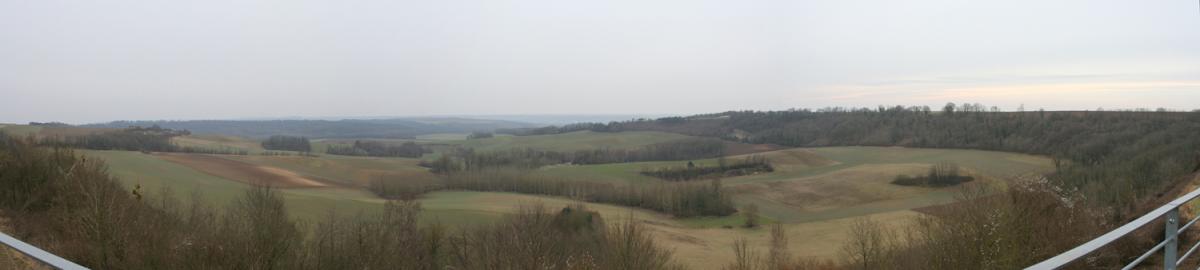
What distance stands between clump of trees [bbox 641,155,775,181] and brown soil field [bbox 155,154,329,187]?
49.2 meters

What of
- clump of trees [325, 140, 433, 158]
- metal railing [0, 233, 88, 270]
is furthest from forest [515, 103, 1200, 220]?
clump of trees [325, 140, 433, 158]

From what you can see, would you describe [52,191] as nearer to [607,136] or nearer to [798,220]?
[798,220]

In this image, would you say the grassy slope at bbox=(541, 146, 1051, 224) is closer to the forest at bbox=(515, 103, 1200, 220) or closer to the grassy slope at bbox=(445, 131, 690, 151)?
the forest at bbox=(515, 103, 1200, 220)

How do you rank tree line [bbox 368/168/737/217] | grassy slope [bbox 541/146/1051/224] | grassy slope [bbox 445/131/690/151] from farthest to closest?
1. grassy slope [bbox 445/131/690/151]
2. tree line [bbox 368/168/737/217]
3. grassy slope [bbox 541/146/1051/224]

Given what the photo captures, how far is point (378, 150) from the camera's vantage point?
493 feet

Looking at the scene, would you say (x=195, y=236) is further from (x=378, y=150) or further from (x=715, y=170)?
(x=378, y=150)

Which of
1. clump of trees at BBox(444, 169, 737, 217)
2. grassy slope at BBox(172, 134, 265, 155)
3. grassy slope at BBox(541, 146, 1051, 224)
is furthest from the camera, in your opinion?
grassy slope at BBox(172, 134, 265, 155)

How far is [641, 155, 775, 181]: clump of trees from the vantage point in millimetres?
99131

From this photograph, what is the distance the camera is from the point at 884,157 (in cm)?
10294

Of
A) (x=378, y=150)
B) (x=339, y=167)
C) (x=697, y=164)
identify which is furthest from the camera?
(x=378, y=150)

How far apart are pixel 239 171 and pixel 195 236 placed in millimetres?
69882

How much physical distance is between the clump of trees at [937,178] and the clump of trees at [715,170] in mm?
22459

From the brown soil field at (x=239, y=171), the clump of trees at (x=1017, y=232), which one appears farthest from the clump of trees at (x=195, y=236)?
the brown soil field at (x=239, y=171)

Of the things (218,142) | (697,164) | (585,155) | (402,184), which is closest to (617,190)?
(697,164)
